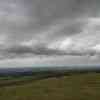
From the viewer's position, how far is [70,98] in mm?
22859

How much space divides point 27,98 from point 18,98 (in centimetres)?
119

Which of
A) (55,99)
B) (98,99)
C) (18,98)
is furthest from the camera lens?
(18,98)

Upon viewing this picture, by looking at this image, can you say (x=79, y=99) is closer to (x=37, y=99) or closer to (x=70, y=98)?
(x=70, y=98)

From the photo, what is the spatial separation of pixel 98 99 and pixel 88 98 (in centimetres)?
107

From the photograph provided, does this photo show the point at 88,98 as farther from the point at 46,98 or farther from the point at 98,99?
the point at 46,98

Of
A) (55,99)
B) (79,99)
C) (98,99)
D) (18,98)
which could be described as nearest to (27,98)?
(18,98)

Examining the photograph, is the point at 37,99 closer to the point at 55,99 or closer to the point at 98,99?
the point at 55,99

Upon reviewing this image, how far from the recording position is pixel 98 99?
21641mm

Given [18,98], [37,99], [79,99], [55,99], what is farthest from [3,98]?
[79,99]

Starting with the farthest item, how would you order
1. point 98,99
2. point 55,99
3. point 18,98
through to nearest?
point 18,98 → point 55,99 → point 98,99

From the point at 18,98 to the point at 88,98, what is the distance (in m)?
7.30

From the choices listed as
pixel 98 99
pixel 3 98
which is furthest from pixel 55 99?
pixel 3 98

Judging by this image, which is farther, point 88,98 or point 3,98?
point 3,98

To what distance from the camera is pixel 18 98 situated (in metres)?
25.2
